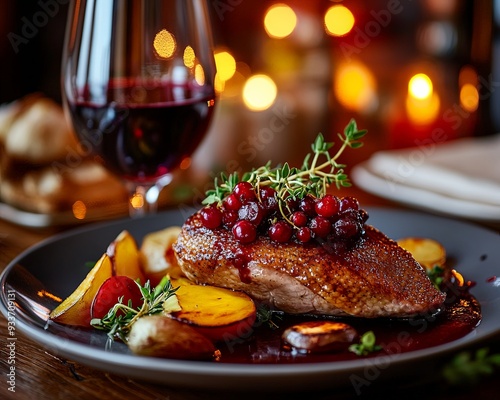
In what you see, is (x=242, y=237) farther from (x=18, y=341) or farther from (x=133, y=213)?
(x=133, y=213)

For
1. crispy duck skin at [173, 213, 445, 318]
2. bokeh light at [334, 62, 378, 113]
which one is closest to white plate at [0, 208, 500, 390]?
crispy duck skin at [173, 213, 445, 318]

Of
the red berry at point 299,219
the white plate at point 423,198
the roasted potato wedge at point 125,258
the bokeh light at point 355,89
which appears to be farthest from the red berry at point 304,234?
the bokeh light at point 355,89

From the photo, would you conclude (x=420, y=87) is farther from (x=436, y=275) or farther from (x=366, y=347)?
(x=366, y=347)

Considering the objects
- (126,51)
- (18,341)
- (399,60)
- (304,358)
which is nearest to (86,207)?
(126,51)

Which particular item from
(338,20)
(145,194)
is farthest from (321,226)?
(338,20)

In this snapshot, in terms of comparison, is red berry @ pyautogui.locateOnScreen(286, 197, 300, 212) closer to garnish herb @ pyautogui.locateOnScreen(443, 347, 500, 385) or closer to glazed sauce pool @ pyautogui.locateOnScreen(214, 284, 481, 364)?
glazed sauce pool @ pyautogui.locateOnScreen(214, 284, 481, 364)

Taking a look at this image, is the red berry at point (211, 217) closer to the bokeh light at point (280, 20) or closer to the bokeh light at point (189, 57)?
the bokeh light at point (189, 57)
